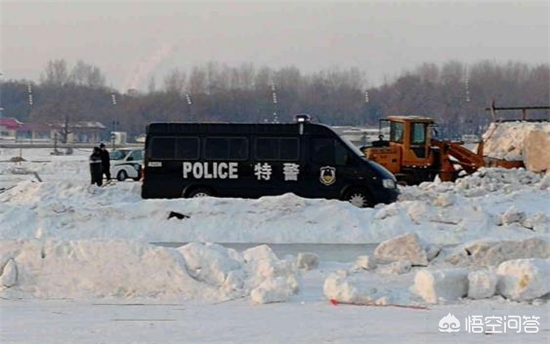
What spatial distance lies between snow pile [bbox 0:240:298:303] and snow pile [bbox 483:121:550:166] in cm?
2789

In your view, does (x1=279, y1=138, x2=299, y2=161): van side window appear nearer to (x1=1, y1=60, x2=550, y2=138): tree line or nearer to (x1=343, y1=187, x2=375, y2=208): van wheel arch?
(x1=343, y1=187, x2=375, y2=208): van wheel arch

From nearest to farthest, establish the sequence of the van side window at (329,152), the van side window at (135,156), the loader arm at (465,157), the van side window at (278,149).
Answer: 1. the van side window at (329,152)
2. the van side window at (278,149)
3. the loader arm at (465,157)
4. the van side window at (135,156)

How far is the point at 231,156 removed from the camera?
22062 millimetres

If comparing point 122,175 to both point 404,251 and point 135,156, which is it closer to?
point 135,156

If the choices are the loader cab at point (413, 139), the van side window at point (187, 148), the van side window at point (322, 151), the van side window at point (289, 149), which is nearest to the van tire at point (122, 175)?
the loader cab at point (413, 139)

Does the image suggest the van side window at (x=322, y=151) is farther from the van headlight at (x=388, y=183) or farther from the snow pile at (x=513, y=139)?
the snow pile at (x=513, y=139)

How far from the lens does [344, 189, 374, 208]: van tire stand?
21719 mm

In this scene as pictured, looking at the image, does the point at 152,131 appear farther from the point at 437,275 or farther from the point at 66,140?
the point at 66,140

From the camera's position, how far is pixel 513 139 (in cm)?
4075

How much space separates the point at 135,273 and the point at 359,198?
1172cm

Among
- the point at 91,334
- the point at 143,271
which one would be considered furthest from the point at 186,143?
the point at 91,334
